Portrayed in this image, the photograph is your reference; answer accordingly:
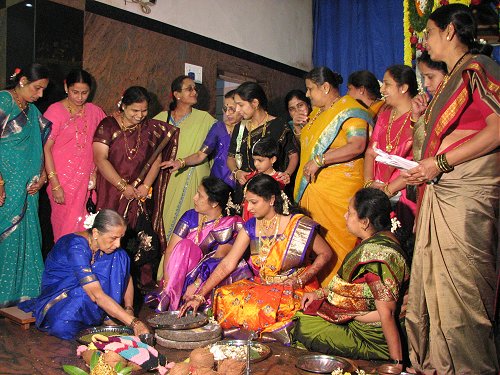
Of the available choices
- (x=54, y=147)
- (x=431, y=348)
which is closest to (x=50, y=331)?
(x=54, y=147)

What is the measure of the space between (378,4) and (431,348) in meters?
5.75

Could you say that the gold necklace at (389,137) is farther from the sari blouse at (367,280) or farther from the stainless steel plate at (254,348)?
the stainless steel plate at (254,348)

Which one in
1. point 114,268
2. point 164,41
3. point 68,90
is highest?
point 164,41

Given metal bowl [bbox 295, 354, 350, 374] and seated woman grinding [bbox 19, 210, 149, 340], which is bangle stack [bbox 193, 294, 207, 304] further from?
metal bowl [bbox 295, 354, 350, 374]

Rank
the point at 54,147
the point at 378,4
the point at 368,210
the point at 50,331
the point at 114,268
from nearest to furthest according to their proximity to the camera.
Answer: the point at 368,210 → the point at 50,331 → the point at 114,268 → the point at 54,147 → the point at 378,4

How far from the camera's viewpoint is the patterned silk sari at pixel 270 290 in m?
3.85

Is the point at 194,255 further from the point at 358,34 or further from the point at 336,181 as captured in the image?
the point at 358,34

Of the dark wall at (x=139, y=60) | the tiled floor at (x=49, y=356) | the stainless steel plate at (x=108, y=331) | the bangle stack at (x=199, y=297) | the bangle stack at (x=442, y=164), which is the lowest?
the tiled floor at (x=49, y=356)

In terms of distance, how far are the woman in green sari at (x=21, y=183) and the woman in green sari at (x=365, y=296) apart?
7.65 feet

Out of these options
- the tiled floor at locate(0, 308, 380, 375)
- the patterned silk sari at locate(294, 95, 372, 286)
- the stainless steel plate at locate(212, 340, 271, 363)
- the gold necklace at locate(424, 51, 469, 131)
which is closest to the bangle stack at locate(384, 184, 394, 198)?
the patterned silk sari at locate(294, 95, 372, 286)

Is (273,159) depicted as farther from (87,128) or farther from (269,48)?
(269,48)

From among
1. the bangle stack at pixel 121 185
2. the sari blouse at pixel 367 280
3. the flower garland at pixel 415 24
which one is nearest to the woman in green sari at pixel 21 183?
the bangle stack at pixel 121 185

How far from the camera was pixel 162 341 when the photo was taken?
350cm

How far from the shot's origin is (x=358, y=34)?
309 inches
